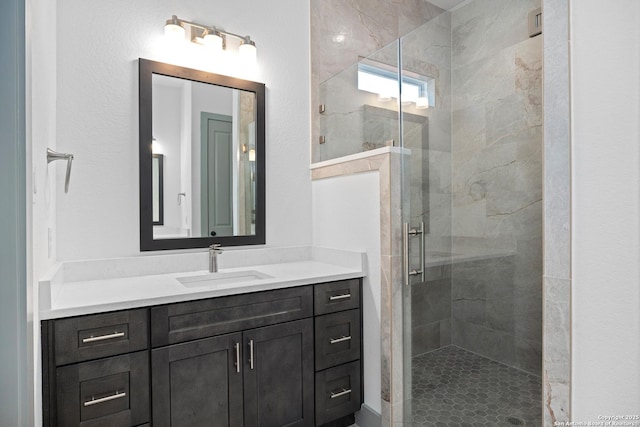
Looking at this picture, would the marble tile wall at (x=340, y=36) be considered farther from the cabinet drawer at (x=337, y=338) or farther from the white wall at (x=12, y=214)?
the white wall at (x=12, y=214)

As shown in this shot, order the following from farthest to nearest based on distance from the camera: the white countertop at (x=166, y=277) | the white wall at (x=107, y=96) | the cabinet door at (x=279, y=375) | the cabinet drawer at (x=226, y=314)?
the white wall at (x=107, y=96) < the cabinet door at (x=279, y=375) < the cabinet drawer at (x=226, y=314) < the white countertop at (x=166, y=277)

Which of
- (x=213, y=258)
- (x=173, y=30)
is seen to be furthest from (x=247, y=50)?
(x=213, y=258)

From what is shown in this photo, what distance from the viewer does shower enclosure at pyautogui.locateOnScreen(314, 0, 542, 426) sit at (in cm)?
146

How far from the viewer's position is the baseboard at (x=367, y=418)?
202 centimetres

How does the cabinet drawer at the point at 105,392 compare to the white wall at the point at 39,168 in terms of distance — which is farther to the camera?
the cabinet drawer at the point at 105,392

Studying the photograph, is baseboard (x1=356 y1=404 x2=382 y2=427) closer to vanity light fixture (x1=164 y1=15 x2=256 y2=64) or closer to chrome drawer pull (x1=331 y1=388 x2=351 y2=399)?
chrome drawer pull (x1=331 y1=388 x2=351 y2=399)

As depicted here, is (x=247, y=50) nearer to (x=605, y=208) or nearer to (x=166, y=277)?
(x=166, y=277)

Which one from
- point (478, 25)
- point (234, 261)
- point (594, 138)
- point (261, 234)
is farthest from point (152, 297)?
point (478, 25)

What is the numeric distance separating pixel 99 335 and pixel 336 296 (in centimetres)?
113

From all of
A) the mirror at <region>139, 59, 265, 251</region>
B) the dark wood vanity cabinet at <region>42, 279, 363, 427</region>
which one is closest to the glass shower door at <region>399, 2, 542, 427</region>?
the dark wood vanity cabinet at <region>42, 279, 363, 427</region>

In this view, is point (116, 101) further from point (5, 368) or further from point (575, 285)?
point (575, 285)

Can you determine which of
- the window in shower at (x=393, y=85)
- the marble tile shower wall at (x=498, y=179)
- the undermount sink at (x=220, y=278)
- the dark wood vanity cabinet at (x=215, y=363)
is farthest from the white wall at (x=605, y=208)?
the undermount sink at (x=220, y=278)

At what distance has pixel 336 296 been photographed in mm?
2039

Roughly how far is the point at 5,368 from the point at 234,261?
1.44m
